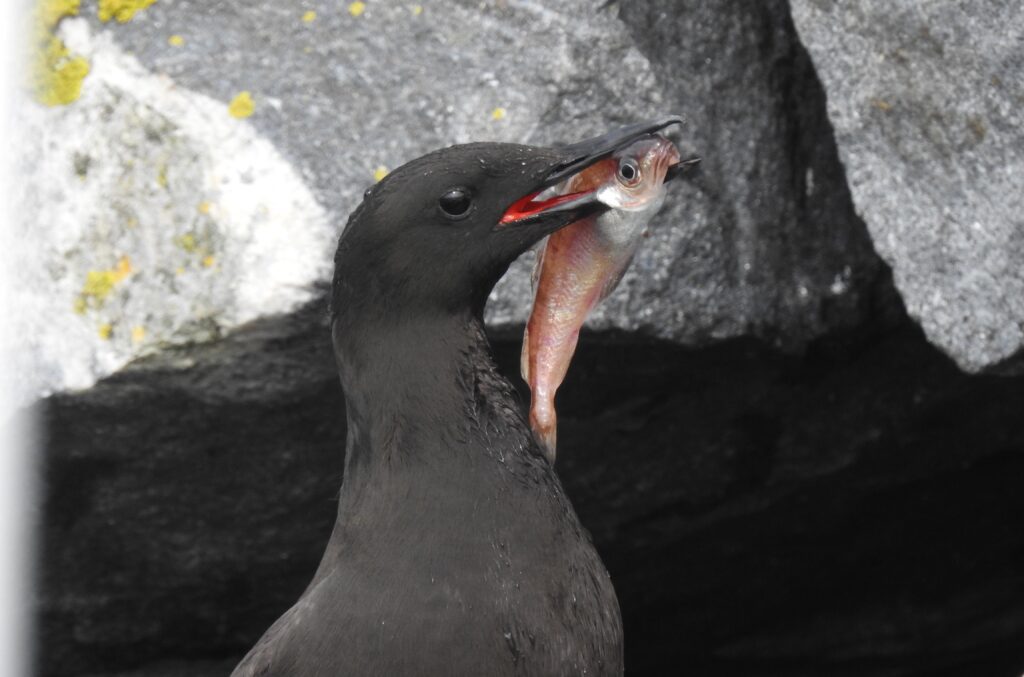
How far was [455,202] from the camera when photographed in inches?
126

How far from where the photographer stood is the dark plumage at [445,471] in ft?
10.1

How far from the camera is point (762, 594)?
17.1 ft

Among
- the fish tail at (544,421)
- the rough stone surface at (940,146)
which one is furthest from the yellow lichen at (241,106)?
the rough stone surface at (940,146)

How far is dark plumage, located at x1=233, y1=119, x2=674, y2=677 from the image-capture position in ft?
10.1

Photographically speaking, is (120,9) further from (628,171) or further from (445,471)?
(445,471)

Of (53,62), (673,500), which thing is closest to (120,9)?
(53,62)

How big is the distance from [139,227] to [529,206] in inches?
44.4

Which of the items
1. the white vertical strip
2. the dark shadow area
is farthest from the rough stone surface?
the white vertical strip

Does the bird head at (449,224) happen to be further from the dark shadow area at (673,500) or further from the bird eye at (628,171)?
the dark shadow area at (673,500)

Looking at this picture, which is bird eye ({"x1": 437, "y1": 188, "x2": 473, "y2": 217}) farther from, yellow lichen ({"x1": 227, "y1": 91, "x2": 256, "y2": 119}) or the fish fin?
A: yellow lichen ({"x1": 227, "y1": 91, "x2": 256, "y2": 119})

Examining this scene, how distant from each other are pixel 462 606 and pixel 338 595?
24 centimetres

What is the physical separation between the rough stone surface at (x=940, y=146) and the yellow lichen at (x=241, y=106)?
4.37ft

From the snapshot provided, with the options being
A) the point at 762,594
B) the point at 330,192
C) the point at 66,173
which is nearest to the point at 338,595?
the point at 330,192

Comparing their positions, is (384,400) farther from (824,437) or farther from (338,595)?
(824,437)
